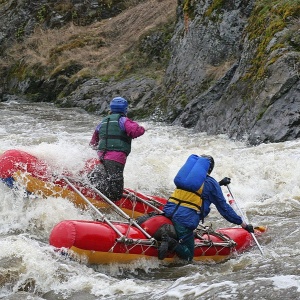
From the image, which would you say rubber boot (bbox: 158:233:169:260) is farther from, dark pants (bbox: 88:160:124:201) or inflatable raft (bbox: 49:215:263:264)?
dark pants (bbox: 88:160:124:201)

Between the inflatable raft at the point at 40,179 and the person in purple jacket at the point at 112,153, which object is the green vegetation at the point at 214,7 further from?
the inflatable raft at the point at 40,179

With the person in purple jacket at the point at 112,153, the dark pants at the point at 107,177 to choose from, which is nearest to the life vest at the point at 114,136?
the person in purple jacket at the point at 112,153

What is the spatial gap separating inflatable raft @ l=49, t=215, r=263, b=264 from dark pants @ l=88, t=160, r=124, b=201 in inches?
52.2

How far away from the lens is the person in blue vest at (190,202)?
20.8 ft

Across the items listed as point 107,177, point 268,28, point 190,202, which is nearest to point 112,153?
point 107,177

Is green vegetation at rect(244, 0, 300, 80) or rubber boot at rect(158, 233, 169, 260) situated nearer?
rubber boot at rect(158, 233, 169, 260)

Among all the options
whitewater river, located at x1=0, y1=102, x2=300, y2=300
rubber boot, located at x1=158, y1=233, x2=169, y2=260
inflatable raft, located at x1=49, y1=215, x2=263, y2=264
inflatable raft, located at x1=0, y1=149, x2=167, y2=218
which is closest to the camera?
whitewater river, located at x1=0, y1=102, x2=300, y2=300

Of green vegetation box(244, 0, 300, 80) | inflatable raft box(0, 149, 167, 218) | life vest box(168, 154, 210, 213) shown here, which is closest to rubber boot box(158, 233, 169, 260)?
life vest box(168, 154, 210, 213)

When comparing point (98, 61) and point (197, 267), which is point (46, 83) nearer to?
point (98, 61)

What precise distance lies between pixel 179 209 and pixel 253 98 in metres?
6.75

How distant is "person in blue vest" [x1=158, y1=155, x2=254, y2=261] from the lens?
6.33 m

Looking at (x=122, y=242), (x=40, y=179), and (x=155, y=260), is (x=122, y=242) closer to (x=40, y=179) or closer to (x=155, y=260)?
(x=155, y=260)

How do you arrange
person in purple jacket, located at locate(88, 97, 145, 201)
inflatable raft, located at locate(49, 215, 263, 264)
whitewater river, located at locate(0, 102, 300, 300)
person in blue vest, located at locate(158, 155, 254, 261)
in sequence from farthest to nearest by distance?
person in purple jacket, located at locate(88, 97, 145, 201)
person in blue vest, located at locate(158, 155, 254, 261)
inflatable raft, located at locate(49, 215, 263, 264)
whitewater river, located at locate(0, 102, 300, 300)

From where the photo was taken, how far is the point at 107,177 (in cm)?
779
